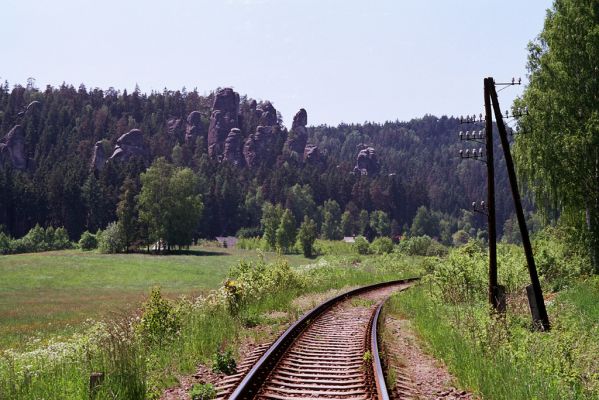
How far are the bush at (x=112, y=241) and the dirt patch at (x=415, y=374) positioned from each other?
80260 mm

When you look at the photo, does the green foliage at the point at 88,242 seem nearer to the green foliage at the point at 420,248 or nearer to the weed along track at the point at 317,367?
the green foliage at the point at 420,248

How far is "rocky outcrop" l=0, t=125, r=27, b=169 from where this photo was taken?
7067 inches

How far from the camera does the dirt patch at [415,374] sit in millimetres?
8198

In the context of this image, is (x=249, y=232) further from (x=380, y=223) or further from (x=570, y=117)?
(x=570, y=117)

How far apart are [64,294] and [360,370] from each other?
1676 inches

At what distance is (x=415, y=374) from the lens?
9.64 meters

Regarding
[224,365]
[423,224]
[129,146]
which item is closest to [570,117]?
[224,365]

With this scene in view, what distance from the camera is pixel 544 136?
80.8 ft

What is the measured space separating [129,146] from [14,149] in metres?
39.0

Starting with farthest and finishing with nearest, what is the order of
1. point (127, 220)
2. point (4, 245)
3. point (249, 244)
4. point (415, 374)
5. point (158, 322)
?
point (249, 244) → point (4, 245) → point (127, 220) → point (158, 322) → point (415, 374)

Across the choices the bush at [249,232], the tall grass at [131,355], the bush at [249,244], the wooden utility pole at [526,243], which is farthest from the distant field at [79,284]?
the bush at [249,232]

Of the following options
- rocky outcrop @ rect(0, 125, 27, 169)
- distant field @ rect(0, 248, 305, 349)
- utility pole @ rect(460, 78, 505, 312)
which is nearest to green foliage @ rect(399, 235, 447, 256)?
distant field @ rect(0, 248, 305, 349)

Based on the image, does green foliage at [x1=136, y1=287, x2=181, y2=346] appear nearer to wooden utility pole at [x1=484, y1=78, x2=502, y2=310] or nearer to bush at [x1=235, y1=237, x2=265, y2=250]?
wooden utility pole at [x1=484, y1=78, x2=502, y2=310]

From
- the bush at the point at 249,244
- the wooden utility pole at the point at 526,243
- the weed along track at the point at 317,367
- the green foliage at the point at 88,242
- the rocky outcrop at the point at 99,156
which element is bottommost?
the bush at the point at 249,244
